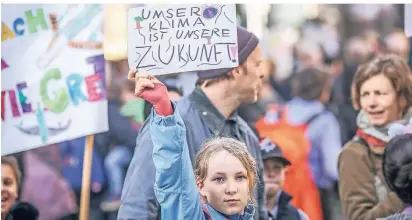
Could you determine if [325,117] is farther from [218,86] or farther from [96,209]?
[96,209]

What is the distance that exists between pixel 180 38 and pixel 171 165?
0.79m

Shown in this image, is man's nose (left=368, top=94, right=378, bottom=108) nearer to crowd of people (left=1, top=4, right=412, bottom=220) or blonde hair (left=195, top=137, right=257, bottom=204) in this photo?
crowd of people (left=1, top=4, right=412, bottom=220)

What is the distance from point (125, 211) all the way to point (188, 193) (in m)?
0.76

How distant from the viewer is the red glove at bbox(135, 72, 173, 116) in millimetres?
3439

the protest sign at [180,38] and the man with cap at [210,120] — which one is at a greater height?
the protest sign at [180,38]

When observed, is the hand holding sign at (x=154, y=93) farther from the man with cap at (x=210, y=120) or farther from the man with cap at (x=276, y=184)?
the man with cap at (x=276, y=184)

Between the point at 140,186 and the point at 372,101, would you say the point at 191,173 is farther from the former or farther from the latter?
the point at 372,101

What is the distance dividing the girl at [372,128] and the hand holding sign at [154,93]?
1.24 meters

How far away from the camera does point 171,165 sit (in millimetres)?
3406

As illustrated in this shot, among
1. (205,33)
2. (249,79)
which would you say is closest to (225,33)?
(205,33)

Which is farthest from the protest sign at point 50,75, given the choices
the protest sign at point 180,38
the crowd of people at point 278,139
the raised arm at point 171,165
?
the raised arm at point 171,165

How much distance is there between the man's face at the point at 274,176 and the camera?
4.31m

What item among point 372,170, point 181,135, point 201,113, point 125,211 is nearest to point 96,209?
point 125,211

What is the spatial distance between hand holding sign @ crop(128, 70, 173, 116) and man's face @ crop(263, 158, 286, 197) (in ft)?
3.24
